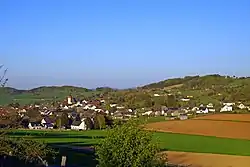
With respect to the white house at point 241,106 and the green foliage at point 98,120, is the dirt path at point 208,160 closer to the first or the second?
the green foliage at point 98,120

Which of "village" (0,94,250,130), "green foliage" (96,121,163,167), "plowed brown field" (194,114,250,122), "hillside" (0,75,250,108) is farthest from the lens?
"hillside" (0,75,250,108)

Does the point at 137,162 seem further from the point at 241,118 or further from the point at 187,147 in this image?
the point at 241,118

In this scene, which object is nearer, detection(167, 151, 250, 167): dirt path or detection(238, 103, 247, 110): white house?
detection(167, 151, 250, 167): dirt path

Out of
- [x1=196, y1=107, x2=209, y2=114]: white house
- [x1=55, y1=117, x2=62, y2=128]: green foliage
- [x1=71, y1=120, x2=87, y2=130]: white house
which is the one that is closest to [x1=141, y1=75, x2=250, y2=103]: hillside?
[x1=196, y1=107, x2=209, y2=114]: white house

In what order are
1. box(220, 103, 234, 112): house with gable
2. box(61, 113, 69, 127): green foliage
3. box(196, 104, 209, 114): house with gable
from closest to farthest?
box(61, 113, 69, 127): green foliage
box(220, 103, 234, 112): house with gable
box(196, 104, 209, 114): house with gable

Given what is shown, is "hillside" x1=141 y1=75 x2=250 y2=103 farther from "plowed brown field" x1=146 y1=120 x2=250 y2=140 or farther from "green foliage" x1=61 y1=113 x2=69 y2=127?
"green foliage" x1=61 y1=113 x2=69 y2=127

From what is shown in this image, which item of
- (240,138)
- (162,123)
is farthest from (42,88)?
(240,138)
